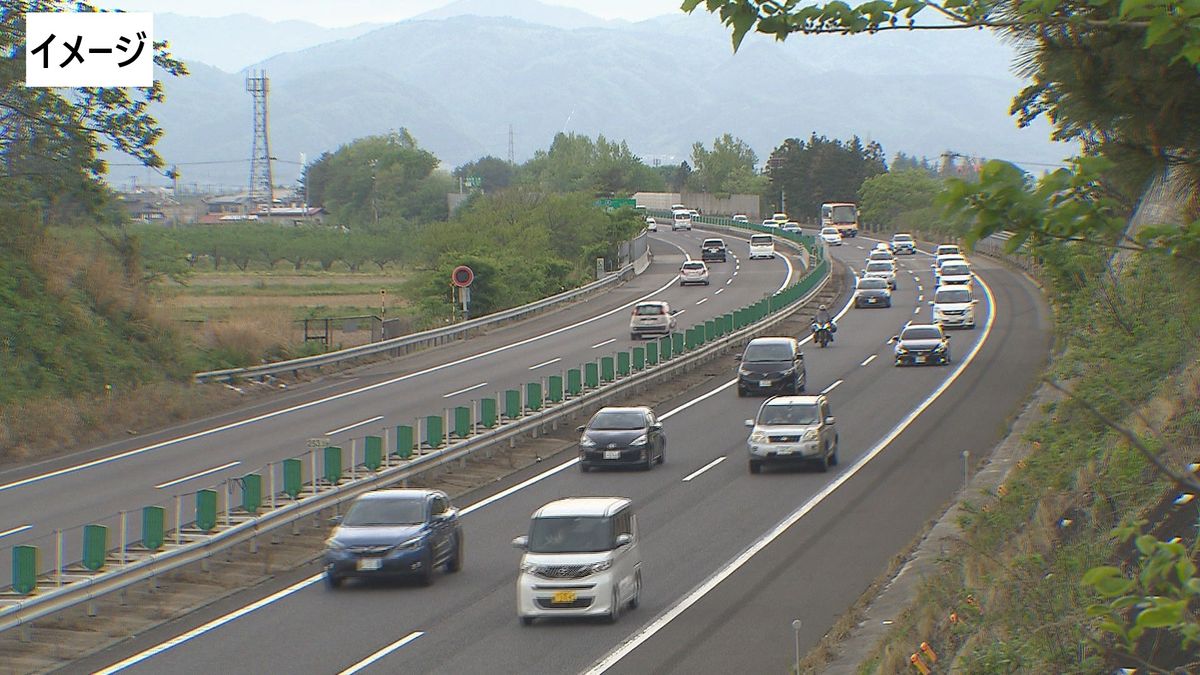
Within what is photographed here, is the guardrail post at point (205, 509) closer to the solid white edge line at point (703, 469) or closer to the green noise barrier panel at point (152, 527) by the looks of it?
the green noise barrier panel at point (152, 527)

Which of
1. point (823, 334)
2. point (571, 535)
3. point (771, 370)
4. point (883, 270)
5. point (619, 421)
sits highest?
point (883, 270)

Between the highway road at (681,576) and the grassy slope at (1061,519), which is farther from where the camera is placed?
the highway road at (681,576)

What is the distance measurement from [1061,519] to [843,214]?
122 meters

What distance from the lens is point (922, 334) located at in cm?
5197

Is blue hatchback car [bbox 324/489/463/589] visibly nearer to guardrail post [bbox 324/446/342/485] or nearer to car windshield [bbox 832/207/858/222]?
guardrail post [bbox 324/446/342/485]

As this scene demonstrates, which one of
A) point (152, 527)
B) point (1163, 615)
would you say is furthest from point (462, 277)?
point (1163, 615)

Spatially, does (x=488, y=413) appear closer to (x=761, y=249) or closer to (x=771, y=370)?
(x=771, y=370)

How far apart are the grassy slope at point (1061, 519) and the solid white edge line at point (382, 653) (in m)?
6.38

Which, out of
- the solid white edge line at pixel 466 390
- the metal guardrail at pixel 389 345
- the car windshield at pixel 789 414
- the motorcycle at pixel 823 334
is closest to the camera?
the car windshield at pixel 789 414

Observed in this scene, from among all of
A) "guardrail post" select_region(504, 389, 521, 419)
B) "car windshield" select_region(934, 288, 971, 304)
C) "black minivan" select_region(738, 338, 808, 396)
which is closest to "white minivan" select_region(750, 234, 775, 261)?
"car windshield" select_region(934, 288, 971, 304)

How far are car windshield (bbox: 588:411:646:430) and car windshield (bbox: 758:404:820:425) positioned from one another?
2.86 metres

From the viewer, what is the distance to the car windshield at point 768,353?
4612 centimetres

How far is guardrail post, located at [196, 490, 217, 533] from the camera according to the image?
2403 cm

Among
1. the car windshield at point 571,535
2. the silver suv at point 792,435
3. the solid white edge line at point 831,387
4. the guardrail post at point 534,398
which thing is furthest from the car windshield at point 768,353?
the car windshield at point 571,535
